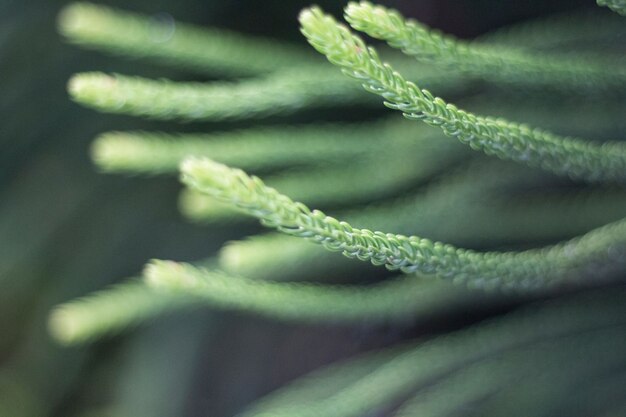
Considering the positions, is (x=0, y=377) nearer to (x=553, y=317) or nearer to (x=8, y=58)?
(x=8, y=58)

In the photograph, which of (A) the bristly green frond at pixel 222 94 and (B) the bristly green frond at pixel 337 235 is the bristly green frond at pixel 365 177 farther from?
(B) the bristly green frond at pixel 337 235

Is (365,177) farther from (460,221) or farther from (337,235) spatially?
(337,235)

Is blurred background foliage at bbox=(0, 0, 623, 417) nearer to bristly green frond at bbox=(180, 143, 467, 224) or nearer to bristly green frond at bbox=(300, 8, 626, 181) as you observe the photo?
bristly green frond at bbox=(180, 143, 467, 224)

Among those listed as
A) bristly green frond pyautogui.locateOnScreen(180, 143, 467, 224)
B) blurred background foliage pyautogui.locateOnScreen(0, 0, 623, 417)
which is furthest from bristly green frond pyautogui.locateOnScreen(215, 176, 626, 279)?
blurred background foliage pyautogui.locateOnScreen(0, 0, 623, 417)

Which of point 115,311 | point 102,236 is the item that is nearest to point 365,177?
point 115,311

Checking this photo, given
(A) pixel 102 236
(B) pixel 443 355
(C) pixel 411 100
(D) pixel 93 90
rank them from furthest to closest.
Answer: (A) pixel 102 236 < (B) pixel 443 355 < (D) pixel 93 90 < (C) pixel 411 100
